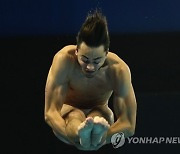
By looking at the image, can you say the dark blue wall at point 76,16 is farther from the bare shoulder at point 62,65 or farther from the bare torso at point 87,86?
the bare shoulder at point 62,65

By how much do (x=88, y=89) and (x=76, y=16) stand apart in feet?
3.37

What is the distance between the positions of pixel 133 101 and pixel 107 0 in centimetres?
121

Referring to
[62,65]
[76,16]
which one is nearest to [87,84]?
[62,65]

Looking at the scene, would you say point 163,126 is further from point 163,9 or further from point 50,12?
point 50,12

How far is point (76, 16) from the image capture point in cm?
345

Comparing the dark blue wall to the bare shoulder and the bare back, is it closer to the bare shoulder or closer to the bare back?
the bare back

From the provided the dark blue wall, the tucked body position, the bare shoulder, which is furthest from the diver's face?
the dark blue wall

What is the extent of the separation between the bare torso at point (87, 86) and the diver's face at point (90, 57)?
0.51ft

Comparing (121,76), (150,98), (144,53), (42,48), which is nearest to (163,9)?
(144,53)

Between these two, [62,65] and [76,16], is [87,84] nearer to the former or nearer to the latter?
[62,65]

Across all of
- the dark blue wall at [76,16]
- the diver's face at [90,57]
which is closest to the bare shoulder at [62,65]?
the diver's face at [90,57]

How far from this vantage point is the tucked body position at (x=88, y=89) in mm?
2201

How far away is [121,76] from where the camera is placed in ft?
7.97

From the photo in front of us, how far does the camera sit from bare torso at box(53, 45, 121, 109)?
2.45m
